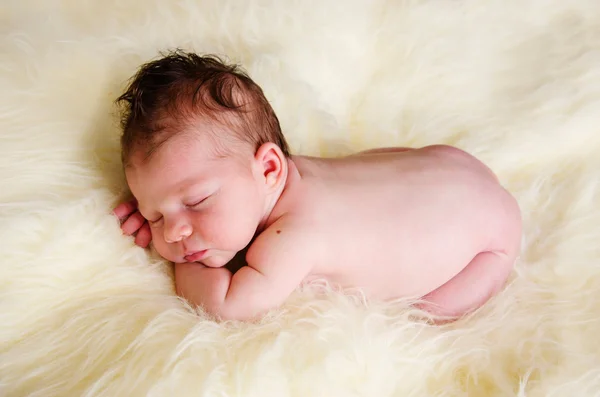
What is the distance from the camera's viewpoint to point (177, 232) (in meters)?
1.05

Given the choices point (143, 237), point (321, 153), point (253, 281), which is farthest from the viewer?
point (321, 153)

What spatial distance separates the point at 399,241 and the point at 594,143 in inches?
25.2

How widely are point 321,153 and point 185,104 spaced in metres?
0.47

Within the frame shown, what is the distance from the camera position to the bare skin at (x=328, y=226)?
41.5 inches

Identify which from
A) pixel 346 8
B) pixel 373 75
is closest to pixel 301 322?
pixel 373 75

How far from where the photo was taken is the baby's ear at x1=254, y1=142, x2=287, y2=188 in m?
1.12

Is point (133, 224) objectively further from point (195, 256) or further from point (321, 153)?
point (321, 153)

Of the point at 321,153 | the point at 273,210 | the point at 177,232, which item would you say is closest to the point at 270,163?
the point at 273,210

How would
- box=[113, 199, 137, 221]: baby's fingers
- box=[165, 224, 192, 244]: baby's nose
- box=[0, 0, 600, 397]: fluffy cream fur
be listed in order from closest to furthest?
1. box=[0, 0, 600, 397]: fluffy cream fur
2. box=[165, 224, 192, 244]: baby's nose
3. box=[113, 199, 137, 221]: baby's fingers

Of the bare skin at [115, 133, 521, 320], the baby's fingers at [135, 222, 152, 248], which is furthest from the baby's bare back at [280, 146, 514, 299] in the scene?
the baby's fingers at [135, 222, 152, 248]

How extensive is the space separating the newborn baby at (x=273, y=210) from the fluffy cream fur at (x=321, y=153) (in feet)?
0.16

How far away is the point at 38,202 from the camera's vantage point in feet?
3.53

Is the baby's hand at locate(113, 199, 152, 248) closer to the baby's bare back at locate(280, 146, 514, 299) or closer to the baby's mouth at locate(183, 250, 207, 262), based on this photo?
the baby's mouth at locate(183, 250, 207, 262)

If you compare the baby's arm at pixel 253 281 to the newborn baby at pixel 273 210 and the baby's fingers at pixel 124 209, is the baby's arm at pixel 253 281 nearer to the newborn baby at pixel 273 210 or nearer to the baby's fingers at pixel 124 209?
the newborn baby at pixel 273 210
